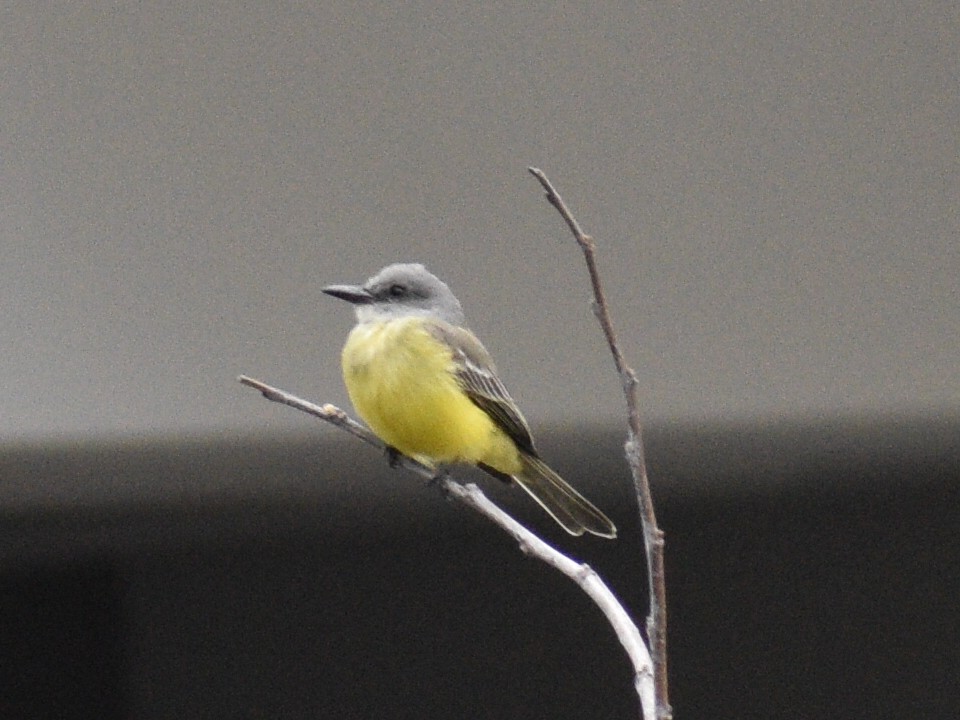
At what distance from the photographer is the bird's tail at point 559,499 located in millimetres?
3762

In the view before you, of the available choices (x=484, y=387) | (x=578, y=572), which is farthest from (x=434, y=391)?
(x=578, y=572)

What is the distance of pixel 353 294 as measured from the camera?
12.3ft

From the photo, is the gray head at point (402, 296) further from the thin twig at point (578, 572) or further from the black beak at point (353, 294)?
the thin twig at point (578, 572)

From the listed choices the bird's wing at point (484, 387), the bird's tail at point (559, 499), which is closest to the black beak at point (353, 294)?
the bird's wing at point (484, 387)

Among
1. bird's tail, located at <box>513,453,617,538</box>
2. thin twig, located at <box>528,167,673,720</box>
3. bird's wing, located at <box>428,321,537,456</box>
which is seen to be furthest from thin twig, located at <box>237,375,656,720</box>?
bird's tail, located at <box>513,453,617,538</box>

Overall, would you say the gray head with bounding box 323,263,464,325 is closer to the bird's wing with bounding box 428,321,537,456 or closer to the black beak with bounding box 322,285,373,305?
the black beak with bounding box 322,285,373,305

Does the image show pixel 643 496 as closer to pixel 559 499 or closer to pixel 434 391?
pixel 434 391

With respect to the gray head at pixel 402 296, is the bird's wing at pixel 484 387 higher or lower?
lower

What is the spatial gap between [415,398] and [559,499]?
633 mm

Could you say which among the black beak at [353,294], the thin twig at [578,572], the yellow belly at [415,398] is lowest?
the thin twig at [578,572]

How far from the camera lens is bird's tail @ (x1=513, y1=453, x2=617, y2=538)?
3762mm

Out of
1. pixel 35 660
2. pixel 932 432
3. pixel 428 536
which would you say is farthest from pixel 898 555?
pixel 35 660

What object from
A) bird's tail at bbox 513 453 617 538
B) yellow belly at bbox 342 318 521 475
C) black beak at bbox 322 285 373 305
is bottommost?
bird's tail at bbox 513 453 617 538

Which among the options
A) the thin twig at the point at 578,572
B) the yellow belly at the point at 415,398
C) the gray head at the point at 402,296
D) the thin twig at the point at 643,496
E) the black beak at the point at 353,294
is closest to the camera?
the thin twig at the point at 643,496
